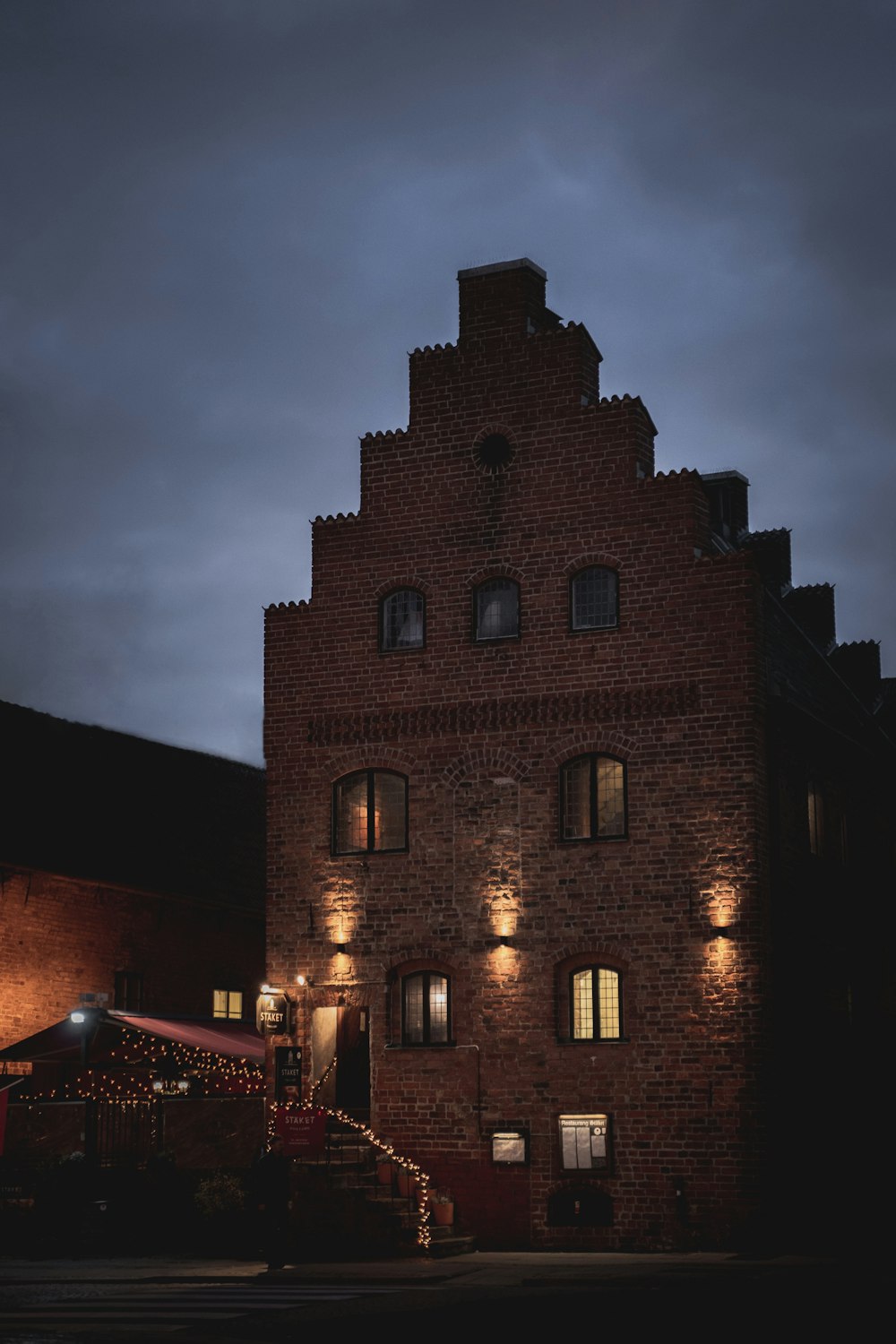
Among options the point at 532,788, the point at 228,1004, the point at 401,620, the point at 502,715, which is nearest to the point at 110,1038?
the point at 228,1004

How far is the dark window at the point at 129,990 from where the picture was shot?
117 ft

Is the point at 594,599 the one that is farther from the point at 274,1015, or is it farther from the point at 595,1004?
the point at 274,1015

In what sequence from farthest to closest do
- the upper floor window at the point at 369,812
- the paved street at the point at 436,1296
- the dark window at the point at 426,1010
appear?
the upper floor window at the point at 369,812 → the dark window at the point at 426,1010 → the paved street at the point at 436,1296

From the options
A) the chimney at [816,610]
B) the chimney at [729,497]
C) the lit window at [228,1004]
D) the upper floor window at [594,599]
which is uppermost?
the chimney at [729,497]

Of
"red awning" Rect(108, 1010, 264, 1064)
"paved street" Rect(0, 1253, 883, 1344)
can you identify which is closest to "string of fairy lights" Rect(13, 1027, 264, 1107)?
"red awning" Rect(108, 1010, 264, 1064)

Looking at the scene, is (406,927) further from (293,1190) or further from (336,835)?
(293,1190)

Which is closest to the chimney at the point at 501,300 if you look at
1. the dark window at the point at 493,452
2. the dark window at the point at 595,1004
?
the dark window at the point at 493,452

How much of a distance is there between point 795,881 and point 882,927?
490 centimetres

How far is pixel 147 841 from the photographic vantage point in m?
37.4

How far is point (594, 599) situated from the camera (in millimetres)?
26859

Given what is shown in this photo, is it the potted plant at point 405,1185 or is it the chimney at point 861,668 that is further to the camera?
the chimney at point 861,668

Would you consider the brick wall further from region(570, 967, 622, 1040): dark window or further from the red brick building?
region(570, 967, 622, 1040): dark window

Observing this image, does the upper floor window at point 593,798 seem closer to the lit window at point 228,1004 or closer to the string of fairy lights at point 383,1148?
the string of fairy lights at point 383,1148

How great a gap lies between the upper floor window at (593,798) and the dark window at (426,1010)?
307 cm
